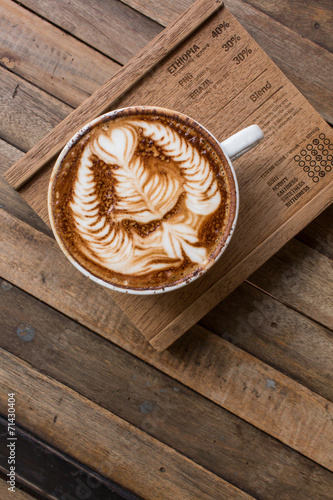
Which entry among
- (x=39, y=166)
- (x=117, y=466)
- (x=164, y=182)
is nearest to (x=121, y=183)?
(x=164, y=182)

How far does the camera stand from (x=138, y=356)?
0.93m

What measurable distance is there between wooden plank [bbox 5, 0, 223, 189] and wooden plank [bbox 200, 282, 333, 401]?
50cm

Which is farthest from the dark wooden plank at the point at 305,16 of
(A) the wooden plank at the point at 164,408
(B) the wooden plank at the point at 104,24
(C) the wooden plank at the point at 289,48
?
(A) the wooden plank at the point at 164,408

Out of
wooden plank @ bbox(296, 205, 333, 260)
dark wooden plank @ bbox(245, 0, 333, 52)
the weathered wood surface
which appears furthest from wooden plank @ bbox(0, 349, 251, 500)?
dark wooden plank @ bbox(245, 0, 333, 52)

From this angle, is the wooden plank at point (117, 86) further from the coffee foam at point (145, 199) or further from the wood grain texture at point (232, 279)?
the wood grain texture at point (232, 279)

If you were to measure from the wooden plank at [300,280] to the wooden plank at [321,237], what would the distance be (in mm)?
17

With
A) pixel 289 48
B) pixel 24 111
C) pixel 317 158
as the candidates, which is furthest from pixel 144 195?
pixel 289 48

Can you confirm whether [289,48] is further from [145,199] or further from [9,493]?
[9,493]

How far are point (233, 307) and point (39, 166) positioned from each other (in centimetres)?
52

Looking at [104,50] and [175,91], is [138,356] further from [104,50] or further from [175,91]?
[104,50]

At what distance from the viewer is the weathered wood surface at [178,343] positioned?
3.03ft

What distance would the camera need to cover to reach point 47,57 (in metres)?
0.94

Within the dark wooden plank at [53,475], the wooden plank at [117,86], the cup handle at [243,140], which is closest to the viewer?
the cup handle at [243,140]

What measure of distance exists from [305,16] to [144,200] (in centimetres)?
68
